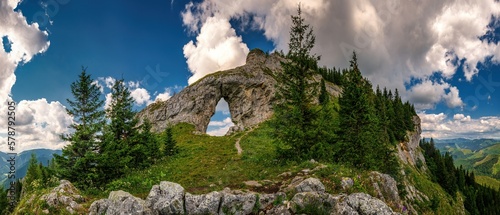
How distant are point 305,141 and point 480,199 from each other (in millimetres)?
136590

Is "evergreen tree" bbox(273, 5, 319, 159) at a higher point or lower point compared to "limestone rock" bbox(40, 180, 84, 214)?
higher

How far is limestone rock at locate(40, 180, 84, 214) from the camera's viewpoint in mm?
16469

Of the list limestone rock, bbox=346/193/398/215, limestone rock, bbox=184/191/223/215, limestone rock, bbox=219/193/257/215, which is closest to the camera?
limestone rock, bbox=346/193/398/215

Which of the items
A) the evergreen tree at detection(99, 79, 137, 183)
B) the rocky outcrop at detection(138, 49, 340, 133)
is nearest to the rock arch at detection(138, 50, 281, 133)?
the rocky outcrop at detection(138, 49, 340, 133)

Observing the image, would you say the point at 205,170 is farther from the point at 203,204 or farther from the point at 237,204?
the point at 237,204

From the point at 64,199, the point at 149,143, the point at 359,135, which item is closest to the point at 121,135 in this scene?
the point at 149,143

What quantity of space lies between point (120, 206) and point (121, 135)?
65.1 ft

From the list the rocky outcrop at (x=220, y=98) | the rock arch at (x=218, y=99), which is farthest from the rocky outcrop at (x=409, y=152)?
the rocky outcrop at (x=220, y=98)

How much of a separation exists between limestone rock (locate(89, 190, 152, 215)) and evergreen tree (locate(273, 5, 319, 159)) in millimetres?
16254

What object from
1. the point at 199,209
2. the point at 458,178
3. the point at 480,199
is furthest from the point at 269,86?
the point at 480,199

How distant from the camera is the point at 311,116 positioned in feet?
93.6

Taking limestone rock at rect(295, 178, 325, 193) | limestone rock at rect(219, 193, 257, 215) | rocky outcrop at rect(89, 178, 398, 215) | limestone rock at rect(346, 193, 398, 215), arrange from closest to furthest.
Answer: limestone rock at rect(346, 193, 398, 215)
rocky outcrop at rect(89, 178, 398, 215)
limestone rock at rect(219, 193, 257, 215)
limestone rock at rect(295, 178, 325, 193)

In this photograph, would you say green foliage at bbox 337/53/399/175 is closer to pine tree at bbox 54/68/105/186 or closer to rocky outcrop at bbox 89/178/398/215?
rocky outcrop at bbox 89/178/398/215

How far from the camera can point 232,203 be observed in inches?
630
